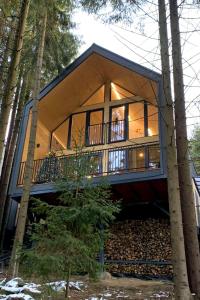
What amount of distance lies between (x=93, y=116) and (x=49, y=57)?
9.71ft

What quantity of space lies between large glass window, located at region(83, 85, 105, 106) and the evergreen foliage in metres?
6.70

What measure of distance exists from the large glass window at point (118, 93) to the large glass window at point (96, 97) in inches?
18.2

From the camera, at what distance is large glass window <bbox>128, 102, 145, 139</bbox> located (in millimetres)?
11125

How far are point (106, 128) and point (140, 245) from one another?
436cm

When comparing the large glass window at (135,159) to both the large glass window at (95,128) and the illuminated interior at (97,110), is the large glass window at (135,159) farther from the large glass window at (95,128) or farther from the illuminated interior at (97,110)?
the large glass window at (95,128)

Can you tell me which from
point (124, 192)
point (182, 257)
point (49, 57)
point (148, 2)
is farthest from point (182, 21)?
point (49, 57)

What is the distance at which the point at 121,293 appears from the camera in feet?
20.1

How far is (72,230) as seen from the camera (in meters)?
5.47

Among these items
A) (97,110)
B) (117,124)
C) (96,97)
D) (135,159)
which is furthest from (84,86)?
(135,159)

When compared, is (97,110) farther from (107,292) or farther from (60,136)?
(107,292)

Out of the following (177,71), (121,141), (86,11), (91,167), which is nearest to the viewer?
(177,71)

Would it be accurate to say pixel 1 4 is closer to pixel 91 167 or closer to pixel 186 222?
pixel 91 167

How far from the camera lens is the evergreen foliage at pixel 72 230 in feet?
16.0

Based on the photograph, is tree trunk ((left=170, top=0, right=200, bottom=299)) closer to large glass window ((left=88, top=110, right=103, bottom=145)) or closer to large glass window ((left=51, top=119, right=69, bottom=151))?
large glass window ((left=88, top=110, right=103, bottom=145))
